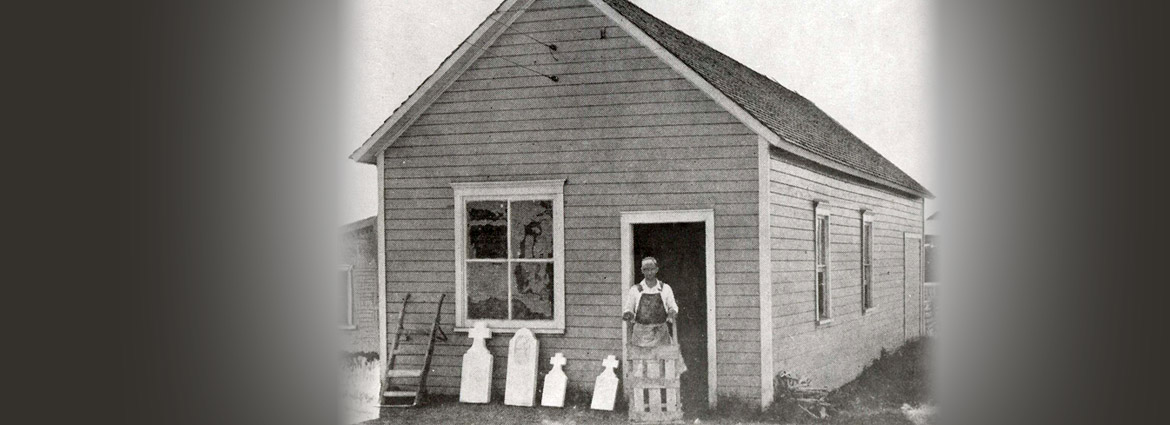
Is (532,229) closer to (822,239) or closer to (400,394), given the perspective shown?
(400,394)

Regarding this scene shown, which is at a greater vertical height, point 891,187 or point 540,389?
point 891,187

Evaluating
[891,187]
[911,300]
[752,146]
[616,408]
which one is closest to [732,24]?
[752,146]

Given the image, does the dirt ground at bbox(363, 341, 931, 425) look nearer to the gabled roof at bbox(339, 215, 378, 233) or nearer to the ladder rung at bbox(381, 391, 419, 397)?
the ladder rung at bbox(381, 391, 419, 397)

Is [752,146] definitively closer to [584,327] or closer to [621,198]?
[621,198]

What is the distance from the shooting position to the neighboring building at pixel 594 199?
10461 mm

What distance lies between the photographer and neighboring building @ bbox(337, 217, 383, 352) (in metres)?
13.9

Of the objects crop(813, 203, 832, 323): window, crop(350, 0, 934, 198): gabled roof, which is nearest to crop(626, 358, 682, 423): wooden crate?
crop(350, 0, 934, 198): gabled roof

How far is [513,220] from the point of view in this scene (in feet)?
36.9

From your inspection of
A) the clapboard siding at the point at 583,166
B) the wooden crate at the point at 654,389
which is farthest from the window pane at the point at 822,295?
the wooden crate at the point at 654,389

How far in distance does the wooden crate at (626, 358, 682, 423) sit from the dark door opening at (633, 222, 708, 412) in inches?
90.1

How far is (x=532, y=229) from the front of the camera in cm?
1120

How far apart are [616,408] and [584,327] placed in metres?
1.01

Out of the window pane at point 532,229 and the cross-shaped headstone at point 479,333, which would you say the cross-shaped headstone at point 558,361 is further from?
the window pane at point 532,229

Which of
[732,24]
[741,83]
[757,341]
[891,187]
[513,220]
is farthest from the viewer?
[891,187]
